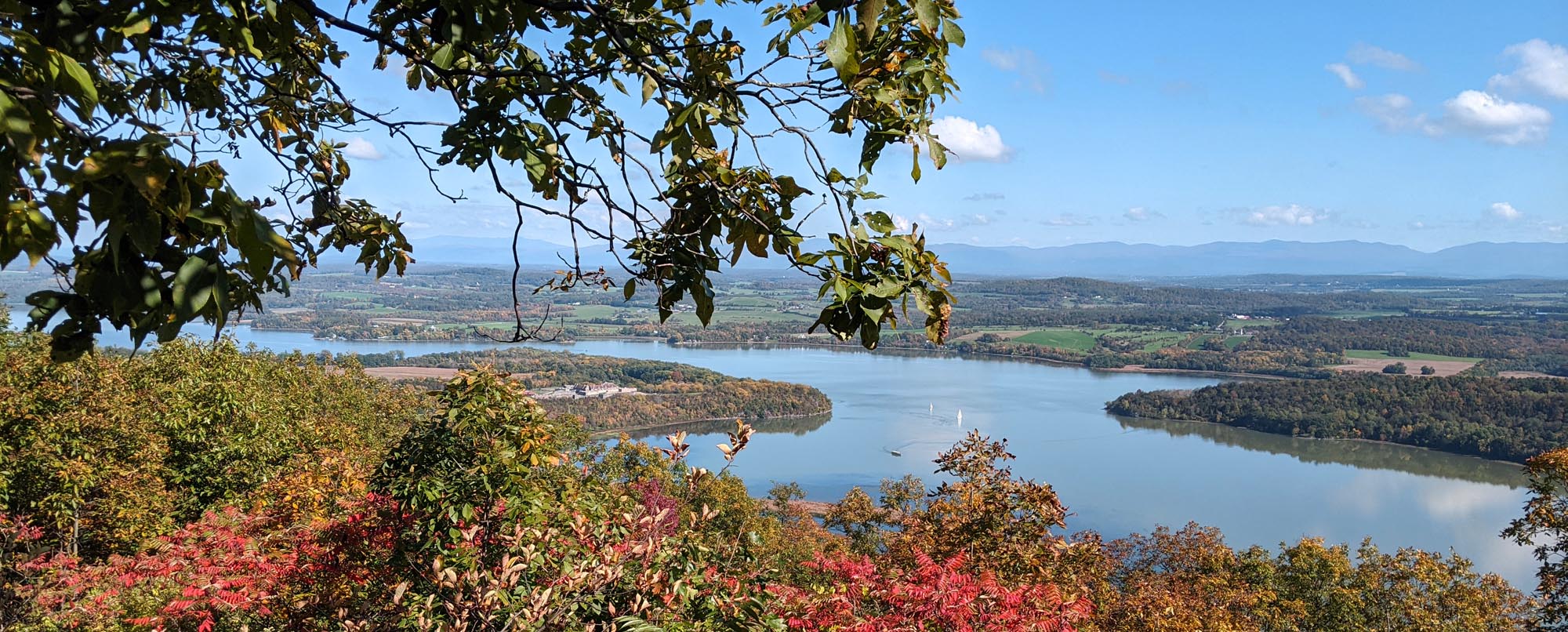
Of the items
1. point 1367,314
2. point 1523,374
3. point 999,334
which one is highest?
point 1367,314

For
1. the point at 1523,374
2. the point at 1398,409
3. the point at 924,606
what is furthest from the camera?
the point at 1523,374

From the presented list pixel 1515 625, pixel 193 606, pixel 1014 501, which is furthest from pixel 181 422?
pixel 1515 625

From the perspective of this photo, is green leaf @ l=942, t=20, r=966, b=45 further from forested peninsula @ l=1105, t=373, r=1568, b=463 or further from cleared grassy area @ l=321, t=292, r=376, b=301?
cleared grassy area @ l=321, t=292, r=376, b=301

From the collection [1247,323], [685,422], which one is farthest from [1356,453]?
[1247,323]

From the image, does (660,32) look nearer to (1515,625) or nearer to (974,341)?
(1515,625)

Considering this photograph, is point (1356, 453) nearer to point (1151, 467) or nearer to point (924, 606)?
point (1151, 467)

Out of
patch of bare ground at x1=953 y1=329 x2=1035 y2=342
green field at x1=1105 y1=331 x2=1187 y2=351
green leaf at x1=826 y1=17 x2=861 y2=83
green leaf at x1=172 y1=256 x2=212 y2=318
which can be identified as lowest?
green field at x1=1105 y1=331 x2=1187 y2=351

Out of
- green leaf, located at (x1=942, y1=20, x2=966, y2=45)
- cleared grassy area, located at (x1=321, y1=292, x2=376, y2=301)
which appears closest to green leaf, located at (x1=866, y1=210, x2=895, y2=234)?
green leaf, located at (x1=942, y1=20, x2=966, y2=45)
